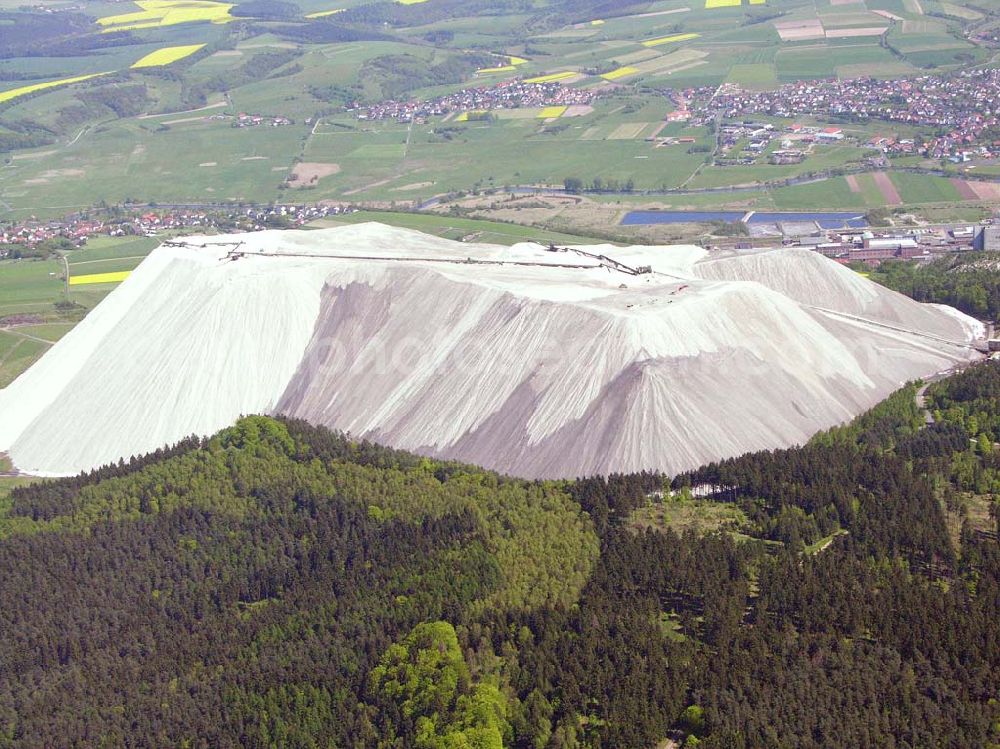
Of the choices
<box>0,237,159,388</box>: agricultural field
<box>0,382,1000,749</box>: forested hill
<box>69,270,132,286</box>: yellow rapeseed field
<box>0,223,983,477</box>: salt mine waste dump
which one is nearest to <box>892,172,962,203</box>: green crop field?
<box>0,223,983,477</box>: salt mine waste dump

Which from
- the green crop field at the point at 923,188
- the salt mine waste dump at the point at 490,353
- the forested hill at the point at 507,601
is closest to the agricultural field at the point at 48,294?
the salt mine waste dump at the point at 490,353

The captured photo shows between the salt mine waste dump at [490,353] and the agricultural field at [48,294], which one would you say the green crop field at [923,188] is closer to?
the salt mine waste dump at [490,353]

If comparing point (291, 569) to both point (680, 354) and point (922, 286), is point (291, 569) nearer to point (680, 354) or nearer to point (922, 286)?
point (680, 354)

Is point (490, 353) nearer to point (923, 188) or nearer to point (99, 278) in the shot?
point (99, 278)

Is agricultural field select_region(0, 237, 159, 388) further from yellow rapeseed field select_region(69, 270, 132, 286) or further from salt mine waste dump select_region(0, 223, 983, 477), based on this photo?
salt mine waste dump select_region(0, 223, 983, 477)

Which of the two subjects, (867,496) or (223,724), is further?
(867,496)

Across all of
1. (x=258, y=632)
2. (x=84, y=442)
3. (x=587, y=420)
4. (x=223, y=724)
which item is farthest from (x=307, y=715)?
(x=84, y=442)

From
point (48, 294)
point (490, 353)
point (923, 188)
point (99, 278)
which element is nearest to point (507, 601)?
point (490, 353)
